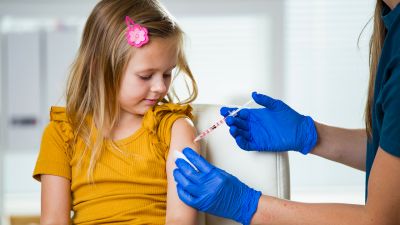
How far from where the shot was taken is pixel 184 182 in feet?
4.70

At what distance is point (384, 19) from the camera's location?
147 cm

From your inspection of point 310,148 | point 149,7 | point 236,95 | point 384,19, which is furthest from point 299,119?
point 236,95

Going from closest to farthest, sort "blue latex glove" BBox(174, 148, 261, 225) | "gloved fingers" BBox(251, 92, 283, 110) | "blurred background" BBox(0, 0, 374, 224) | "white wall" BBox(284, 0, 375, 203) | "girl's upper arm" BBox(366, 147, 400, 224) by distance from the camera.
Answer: "girl's upper arm" BBox(366, 147, 400, 224), "blue latex glove" BBox(174, 148, 261, 225), "gloved fingers" BBox(251, 92, 283, 110), "blurred background" BBox(0, 0, 374, 224), "white wall" BBox(284, 0, 375, 203)

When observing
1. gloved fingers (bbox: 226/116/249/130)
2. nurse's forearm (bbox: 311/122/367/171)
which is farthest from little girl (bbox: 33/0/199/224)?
nurse's forearm (bbox: 311/122/367/171)

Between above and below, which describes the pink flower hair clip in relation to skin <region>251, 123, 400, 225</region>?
above

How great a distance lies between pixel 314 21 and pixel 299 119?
5.26 ft

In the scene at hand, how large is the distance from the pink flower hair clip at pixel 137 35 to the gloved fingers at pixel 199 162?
12.4 inches

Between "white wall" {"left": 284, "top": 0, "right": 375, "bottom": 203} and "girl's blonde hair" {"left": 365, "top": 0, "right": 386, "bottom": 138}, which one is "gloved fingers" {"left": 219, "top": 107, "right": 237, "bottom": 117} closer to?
"girl's blonde hair" {"left": 365, "top": 0, "right": 386, "bottom": 138}

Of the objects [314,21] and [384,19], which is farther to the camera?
[314,21]

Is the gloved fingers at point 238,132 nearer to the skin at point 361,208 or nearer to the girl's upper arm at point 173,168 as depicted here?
the girl's upper arm at point 173,168

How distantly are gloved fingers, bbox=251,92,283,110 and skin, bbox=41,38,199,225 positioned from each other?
23 centimetres

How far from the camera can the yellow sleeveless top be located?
152cm

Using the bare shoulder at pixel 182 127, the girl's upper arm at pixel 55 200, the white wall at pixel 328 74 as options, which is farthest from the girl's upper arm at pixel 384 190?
the white wall at pixel 328 74

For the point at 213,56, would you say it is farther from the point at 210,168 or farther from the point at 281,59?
the point at 210,168
